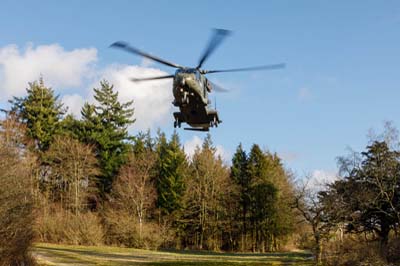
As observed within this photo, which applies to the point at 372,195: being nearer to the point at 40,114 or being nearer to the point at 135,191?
the point at 135,191

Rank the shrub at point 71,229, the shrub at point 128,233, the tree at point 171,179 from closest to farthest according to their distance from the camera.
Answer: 1. the shrub at point 71,229
2. the shrub at point 128,233
3. the tree at point 171,179

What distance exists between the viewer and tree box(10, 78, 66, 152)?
44.0 meters

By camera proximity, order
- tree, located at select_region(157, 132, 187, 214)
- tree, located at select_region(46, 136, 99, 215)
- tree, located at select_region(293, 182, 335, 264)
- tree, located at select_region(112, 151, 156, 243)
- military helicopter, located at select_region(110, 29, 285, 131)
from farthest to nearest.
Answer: tree, located at select_region(157, 132, 187, 214)
tree, located at select_region(46, 136, 99, 215)
tree, located at select_region(112, 151, 156, 243)
tree, located at select_region(293, 182, 335, 264)
military helicopter, located at select_region(110, 29, 285, 131)

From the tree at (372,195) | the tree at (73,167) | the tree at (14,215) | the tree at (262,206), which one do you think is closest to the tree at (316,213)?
the tree at (372,195)

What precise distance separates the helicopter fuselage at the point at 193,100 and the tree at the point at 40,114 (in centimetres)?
3188

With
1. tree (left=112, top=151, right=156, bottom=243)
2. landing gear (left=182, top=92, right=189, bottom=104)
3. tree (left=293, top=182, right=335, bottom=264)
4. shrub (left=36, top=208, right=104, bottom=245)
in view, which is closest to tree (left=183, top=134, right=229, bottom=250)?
tree (left=112, top=151, right=156, bottom=243)

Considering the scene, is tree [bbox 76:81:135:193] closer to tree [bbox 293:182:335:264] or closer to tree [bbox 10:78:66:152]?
tree [bbox 10:78:66:152]

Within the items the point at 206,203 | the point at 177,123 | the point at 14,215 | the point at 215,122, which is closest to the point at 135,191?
the point at 206,203

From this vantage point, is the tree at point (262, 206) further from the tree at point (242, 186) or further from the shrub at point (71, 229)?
the shrub at point (71, 229)

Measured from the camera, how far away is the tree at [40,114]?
4397cm

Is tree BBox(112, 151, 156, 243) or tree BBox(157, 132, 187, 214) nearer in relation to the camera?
tree BBox(112, 151, 156, 243)

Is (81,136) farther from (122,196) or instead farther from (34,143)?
(122,196)

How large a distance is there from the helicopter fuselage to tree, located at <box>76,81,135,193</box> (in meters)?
31.3

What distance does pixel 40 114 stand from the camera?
44594 millimetres
